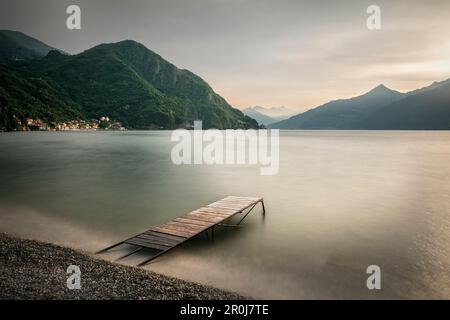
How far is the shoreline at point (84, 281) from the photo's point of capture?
858 centimetres

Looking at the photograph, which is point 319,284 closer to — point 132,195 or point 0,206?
point 132,195

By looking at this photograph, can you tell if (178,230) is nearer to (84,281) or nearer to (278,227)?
(84,281)

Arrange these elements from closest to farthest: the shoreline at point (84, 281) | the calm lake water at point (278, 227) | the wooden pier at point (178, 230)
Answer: the shoreline at point (84, 281) → the calm lake water at point (278, 227) → the wooden pier at point (178, 230)

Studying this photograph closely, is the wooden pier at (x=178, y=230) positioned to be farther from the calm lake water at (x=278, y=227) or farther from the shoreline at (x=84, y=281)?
the shoreline at (x=84, y=281)

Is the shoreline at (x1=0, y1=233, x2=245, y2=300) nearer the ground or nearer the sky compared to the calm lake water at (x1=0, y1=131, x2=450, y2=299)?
nearer the sky

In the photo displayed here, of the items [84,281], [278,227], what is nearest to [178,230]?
[84,281]

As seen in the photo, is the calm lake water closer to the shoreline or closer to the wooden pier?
the wooden pier

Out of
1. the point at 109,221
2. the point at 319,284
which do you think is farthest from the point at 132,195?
the point at 319,284

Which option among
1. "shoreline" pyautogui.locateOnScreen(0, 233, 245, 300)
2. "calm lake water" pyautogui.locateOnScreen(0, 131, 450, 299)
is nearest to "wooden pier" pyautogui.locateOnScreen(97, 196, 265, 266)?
"calm lake water" pyautogui.locateOnScreen(0, 131, 450, 299)

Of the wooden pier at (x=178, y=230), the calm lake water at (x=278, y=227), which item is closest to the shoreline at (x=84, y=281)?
the calm lake water at (x=278, y=227)

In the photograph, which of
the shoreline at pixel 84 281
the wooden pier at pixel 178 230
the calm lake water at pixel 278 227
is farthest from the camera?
the wooden pier at pixel 178 230

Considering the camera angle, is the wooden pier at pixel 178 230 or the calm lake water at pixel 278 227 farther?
the wooden pier at pixel 178 230

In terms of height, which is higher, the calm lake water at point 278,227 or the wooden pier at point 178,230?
the wooden pier at point 178,230

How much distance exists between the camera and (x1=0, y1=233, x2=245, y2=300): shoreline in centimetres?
858
